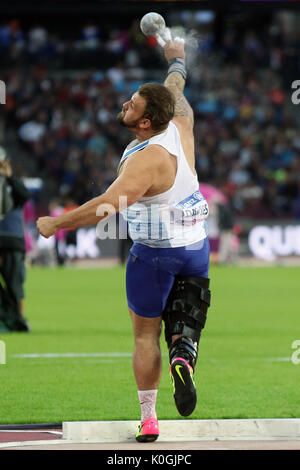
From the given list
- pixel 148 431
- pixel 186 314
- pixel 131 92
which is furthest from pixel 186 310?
pixel 131 92

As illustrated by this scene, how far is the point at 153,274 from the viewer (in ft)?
21.3

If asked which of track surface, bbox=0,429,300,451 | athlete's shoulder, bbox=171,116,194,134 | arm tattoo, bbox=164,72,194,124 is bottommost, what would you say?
track surface, bbox=0,429,300,451

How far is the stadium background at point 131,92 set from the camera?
31.7 m

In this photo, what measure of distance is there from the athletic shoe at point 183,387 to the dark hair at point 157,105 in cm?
155

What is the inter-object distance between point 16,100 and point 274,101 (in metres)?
9.64

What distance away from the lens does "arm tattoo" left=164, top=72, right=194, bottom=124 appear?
7.01 m

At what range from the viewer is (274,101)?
122 ft

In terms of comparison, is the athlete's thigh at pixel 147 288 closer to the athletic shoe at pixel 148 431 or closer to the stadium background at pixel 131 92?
the athletic shoe at pixel 148 431

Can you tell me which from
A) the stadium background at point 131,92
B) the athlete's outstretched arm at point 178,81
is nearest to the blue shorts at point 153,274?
the athlete's outstretched arm at point 178,81

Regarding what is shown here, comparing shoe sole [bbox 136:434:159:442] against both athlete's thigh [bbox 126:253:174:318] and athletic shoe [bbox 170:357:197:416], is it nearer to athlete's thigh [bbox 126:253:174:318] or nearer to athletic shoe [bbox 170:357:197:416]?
athletic shoe [bbox 170:357:197:416]

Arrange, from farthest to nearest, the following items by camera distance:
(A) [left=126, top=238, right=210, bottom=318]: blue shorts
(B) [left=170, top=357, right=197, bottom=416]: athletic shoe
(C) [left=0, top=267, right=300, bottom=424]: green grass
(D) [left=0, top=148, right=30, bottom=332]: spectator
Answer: (D) [left=0, top=148, right=30, bottom=332]: spectator → (C) [left=0, top=267, right=300, bottom=424]: green grass → (A) [left=126, top=238, right=210, bottom=318]: blue shorts → (B) [left=170, top=357, right=197, bottom=416]: athletic shoe

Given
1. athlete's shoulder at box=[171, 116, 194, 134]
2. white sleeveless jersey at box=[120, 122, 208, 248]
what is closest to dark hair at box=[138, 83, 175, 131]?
white sleeveless jersey at box=[120, 122, 208, 248]

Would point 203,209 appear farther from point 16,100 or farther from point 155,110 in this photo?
point 16,100

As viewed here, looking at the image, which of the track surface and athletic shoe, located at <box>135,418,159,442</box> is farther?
athletic shoe, located at <box>135,418,159,442</box>
